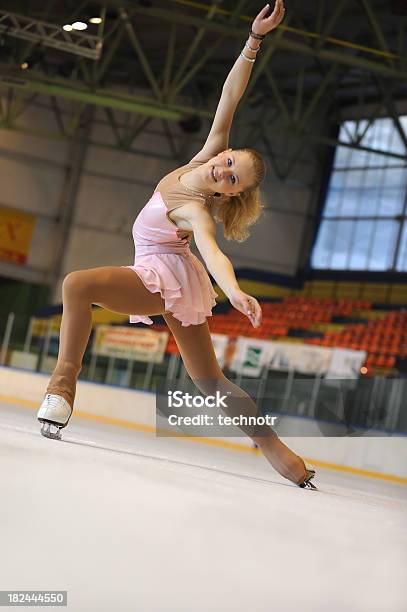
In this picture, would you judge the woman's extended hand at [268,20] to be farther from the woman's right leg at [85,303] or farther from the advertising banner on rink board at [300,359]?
the advertising banner on rink board at [300,359]

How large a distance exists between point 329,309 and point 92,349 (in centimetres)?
1175

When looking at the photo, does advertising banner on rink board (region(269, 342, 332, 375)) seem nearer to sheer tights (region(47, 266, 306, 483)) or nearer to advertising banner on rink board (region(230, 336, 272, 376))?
advertising banner on rink board (region(230, 336, 272, 376))

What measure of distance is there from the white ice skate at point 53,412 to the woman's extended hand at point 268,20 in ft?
5.51

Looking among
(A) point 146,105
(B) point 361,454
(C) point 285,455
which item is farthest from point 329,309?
(C) point 285,455

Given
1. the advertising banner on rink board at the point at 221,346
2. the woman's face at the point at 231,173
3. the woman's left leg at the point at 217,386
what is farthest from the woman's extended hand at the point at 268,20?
the advertising banner on rink board at the point at 221,346

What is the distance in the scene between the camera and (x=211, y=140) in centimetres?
432

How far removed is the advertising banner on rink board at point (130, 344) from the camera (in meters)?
14.6

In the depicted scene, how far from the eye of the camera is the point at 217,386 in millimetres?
4363

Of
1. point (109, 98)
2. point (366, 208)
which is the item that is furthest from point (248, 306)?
point (366, 208)

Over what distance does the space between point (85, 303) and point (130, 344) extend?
11030 millimetres

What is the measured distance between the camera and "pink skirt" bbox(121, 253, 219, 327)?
4145 millimetres

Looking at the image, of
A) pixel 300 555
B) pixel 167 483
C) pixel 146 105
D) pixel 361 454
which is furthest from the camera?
pixel 146 105

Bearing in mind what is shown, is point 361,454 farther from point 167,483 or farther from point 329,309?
point 329,309

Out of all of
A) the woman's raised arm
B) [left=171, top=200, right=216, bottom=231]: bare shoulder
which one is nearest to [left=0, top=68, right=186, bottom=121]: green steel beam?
the woman's raised arm
